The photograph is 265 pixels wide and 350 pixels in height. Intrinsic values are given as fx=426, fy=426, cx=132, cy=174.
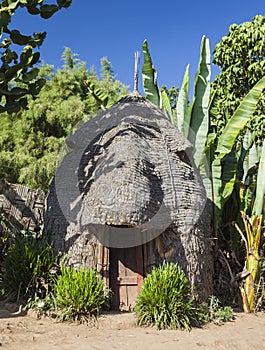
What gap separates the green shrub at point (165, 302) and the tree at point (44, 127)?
8.13 meters

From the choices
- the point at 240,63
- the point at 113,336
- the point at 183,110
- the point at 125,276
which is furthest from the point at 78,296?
the point at 240,63

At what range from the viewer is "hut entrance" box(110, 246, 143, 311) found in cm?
707

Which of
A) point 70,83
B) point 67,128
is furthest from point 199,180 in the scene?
point 70,83

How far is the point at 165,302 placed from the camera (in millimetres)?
6195

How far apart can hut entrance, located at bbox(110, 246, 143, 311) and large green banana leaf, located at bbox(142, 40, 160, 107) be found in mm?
3857

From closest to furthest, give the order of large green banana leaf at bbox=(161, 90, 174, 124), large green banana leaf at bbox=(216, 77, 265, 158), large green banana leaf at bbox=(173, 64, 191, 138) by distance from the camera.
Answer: large green banana leaf at bbox=(216, 77, 265, 158), large green banana leaf at bbox=(173, 64, 191, 138), large green banana leaf at bbox=(161, 90, 174, 124)

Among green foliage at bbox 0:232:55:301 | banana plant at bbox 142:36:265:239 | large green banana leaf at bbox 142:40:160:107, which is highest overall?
large green banana leaf at bbox 142:40:160:107

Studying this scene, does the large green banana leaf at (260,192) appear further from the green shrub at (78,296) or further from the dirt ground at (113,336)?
the green shrub at (78,296)

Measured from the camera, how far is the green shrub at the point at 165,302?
241 inches

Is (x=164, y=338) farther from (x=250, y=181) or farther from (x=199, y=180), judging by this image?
(x=250, y=181)

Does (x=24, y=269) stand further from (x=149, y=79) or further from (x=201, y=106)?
(x=149, y=79)

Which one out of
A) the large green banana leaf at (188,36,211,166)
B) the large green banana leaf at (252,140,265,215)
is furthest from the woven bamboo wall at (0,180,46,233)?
the large green banana leaf at (252,140,265,215)

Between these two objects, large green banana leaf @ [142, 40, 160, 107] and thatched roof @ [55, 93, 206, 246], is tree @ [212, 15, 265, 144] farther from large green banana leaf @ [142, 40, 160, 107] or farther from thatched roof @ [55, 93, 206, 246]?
thatched roof @ [55, 93, 206, 246]

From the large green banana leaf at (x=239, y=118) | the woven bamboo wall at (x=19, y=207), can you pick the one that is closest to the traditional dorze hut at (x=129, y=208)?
the large green banana leaf at (x=239, y=118)
